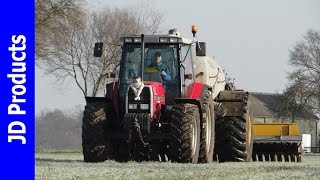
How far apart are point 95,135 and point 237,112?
5.12 m

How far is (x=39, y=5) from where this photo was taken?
3875 cm

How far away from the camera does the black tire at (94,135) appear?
17.7 m

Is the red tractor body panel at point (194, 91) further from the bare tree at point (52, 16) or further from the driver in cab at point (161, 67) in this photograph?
the bare tree at point (52, 16)

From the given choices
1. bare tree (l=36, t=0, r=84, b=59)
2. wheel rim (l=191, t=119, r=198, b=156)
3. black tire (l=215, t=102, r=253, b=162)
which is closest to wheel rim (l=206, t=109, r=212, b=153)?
wheel rim (l=191, t=119, r=198, b=156)

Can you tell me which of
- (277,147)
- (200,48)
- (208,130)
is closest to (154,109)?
(200,48)

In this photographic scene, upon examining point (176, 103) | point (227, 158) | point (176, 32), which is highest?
point (176, 32)

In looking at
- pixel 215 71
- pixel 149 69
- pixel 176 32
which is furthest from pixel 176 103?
pixel 215 71

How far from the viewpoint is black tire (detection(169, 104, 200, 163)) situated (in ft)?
56.4

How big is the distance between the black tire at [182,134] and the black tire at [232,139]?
3.55 metres

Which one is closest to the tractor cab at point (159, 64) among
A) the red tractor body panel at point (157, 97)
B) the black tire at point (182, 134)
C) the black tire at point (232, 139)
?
the red tractor body panel at point (157, 97)

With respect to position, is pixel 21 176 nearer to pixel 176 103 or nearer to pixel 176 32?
pixel 176 103

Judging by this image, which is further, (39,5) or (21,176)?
(39,5)

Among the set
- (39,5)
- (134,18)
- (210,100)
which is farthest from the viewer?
(134,18)

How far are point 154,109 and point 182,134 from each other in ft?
3.36
